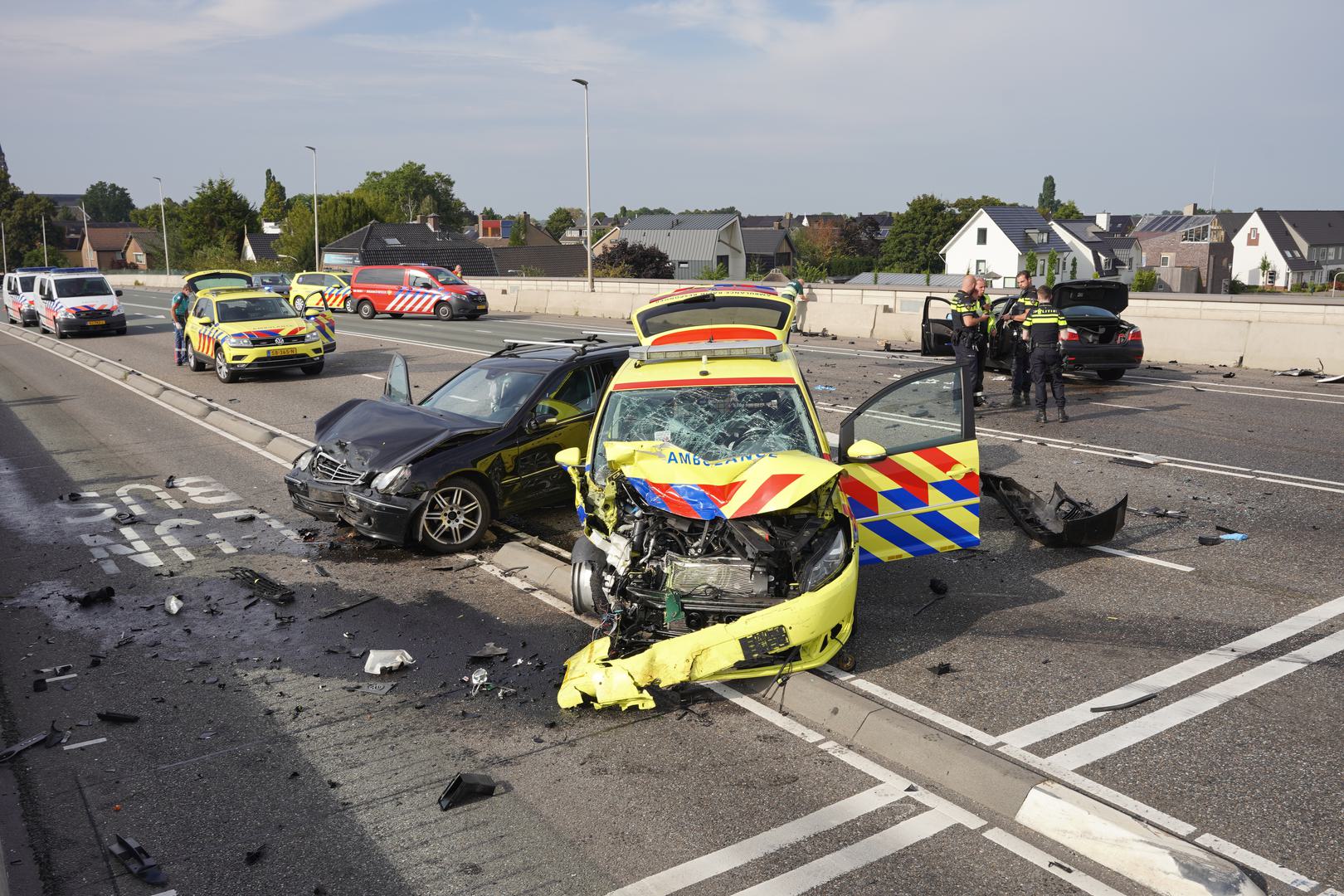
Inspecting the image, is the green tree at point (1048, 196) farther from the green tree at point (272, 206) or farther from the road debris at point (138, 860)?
the road debris at point (138, 860)

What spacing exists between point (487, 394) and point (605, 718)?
4.66 m

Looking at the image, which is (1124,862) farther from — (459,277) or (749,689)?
(459,277)

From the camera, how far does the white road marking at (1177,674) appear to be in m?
5.49

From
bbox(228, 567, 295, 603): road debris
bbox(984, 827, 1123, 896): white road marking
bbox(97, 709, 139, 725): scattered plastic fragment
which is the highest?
bbox(228, 567, 295, 603): road debris

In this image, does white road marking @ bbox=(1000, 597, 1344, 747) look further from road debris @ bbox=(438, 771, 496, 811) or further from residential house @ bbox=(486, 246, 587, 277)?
residential house @ bbox=(486, 246, 587, 277)

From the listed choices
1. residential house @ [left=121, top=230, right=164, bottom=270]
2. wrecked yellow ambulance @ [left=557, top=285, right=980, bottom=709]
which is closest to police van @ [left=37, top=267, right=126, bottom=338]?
wrecked yellow ambulance @ [left=557, top=285, right=980, bottom=709]

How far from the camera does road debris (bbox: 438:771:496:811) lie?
4.87 metres

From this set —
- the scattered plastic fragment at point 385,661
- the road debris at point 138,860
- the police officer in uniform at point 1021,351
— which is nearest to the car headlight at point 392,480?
the scattered plastic fragment at point 385,661

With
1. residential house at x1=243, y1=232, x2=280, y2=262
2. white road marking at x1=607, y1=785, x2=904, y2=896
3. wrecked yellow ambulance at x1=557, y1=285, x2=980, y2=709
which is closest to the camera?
white road marking at x1=607, y1=785, x2=904, y2=896

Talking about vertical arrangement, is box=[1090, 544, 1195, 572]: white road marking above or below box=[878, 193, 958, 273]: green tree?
below

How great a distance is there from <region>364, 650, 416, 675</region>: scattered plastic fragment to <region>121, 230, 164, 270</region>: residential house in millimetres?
105871

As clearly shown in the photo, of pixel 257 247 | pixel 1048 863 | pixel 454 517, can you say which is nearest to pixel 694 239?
pixel 257 247

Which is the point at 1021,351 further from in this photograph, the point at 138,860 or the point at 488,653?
the point at 138,860

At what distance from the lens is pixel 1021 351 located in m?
15.2
